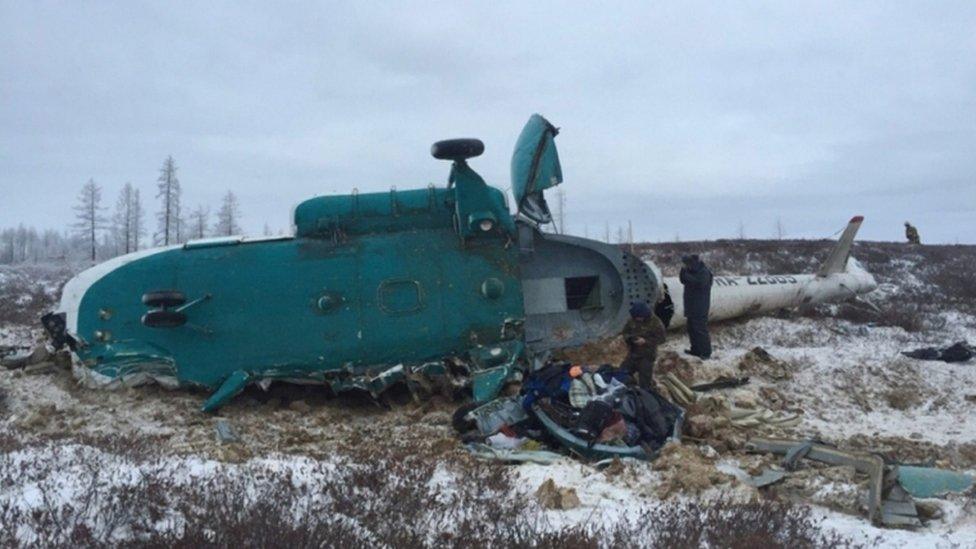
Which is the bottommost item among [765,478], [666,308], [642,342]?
[765,478]

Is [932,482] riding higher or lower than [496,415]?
lower

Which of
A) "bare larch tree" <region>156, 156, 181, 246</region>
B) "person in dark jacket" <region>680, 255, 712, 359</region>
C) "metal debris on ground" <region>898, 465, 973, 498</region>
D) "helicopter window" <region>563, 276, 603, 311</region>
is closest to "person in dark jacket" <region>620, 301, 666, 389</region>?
"helicopter window" <region>563, 276, 603, 311</region>

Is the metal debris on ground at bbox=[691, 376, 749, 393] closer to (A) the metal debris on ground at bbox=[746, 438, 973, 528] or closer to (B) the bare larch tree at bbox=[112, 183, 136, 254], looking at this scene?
(A) the metal debris on ground at bbox=[746, 438, 973, 528]

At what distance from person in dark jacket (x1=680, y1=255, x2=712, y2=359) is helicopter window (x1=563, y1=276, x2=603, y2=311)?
1.44 m

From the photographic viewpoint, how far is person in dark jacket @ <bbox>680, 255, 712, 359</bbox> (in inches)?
402

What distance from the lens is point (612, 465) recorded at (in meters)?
6.07

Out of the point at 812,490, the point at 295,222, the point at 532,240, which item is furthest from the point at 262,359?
the point at 812,490

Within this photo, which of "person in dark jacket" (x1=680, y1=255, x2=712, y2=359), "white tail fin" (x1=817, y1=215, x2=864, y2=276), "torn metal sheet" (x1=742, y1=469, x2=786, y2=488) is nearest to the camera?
"torn metal sheet" (x1=742, y1=469, x2=786, y2=488)

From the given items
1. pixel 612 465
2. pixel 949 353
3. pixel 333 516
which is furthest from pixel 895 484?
pixel 949 353

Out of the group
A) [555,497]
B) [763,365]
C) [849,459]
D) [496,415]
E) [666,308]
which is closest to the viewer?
[555,497]

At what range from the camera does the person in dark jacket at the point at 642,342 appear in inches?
329

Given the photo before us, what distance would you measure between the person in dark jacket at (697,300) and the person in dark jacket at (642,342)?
2027 mm

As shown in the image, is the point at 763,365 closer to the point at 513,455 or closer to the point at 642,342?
the point at 642,342

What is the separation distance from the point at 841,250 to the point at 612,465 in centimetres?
955
